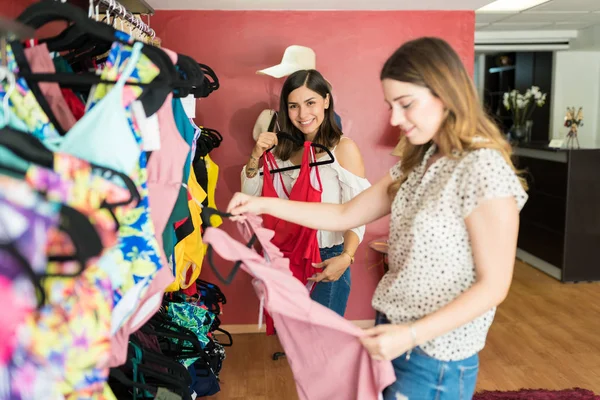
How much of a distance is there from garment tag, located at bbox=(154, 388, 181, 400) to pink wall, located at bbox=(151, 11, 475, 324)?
2202mm

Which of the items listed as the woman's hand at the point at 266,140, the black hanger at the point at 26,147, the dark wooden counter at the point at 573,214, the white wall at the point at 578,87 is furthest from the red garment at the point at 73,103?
the white wall at the point at 578,87

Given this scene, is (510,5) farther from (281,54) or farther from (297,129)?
(297,129)

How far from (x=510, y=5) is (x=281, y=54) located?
2722mm

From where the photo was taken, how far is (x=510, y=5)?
17.4 ft

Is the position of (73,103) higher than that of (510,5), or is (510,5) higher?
(510,5)

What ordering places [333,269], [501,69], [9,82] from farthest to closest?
1. [501,69]
2. [333,269]
3. [9,82]

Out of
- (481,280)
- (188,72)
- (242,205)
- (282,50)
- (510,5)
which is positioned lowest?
(481,280)

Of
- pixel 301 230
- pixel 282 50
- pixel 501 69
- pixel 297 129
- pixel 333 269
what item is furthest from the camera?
pixel 501 69

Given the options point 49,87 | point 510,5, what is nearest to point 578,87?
point 510,5

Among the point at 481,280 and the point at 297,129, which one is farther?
the point at 297,129

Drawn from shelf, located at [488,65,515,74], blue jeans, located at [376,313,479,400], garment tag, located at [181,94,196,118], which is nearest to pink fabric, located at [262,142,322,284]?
garment tag, located at [181,94,196,118]

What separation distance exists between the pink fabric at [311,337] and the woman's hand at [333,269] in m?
0.76

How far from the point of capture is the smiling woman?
2514 millimetres

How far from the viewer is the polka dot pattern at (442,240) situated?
4.11 feet
